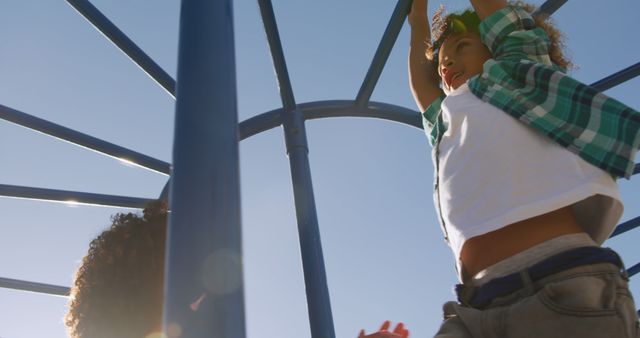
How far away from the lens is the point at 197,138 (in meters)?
1.18

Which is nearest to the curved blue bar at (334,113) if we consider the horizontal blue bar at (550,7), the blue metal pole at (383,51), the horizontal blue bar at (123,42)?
the blue metal pole at (383,51)

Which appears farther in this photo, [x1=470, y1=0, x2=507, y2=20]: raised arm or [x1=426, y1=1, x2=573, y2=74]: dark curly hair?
[x1=426, y1=1, x2=573, y2=74]: dark curly hair

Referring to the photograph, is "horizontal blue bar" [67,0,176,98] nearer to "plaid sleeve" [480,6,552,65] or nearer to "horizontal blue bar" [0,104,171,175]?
"horizontal blue bar" [0,104,171,175]

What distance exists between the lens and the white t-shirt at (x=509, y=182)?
1605 millimetres

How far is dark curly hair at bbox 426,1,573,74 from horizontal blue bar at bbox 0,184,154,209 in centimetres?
239

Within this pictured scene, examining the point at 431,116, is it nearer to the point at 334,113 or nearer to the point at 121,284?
the point at 121,284

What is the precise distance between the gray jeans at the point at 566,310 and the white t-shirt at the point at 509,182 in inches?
7.5

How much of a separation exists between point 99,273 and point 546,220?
1.17 m

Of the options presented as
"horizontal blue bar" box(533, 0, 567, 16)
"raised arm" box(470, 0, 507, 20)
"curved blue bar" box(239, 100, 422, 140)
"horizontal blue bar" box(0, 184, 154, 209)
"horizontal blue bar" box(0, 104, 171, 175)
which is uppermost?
"curved blue bar" box(239, 100, 422, 140)

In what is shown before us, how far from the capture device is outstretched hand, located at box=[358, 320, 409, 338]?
1670 mm

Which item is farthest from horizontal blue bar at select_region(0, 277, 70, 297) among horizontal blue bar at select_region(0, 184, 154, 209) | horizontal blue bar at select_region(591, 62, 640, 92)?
horizontal blue bar at select_region(591, 62, 640, 92)

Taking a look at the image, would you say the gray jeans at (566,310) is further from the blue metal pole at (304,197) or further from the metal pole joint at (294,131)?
the metal pole joint at (294,131)

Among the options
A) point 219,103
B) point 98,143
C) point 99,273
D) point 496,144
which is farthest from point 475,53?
point 98,143

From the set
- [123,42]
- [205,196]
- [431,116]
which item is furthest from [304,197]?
[205,196]
